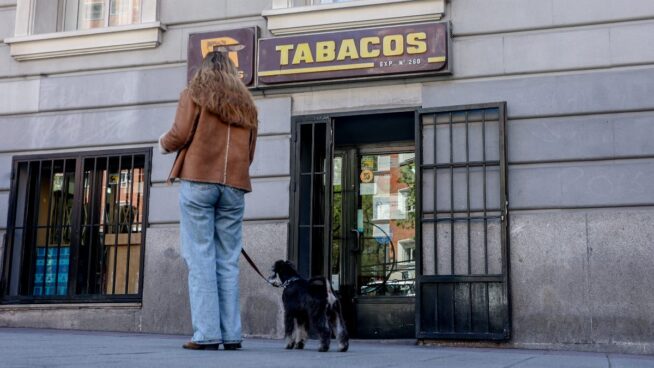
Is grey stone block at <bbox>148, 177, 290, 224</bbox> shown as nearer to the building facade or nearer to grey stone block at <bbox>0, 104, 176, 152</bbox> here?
the building facade

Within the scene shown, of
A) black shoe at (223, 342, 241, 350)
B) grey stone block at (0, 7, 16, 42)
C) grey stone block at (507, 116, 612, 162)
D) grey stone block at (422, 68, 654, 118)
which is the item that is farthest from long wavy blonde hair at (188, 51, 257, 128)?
grey stone block at (0, 7, 16, 42)

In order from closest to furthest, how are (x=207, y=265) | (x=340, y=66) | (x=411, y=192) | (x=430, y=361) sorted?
(x=430, y=361) < (x=207, y=265) < (x=340, y=66) < (x=411, y=192)

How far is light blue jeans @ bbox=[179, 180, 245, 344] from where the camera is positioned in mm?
5902

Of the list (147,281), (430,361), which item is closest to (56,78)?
(147,281)

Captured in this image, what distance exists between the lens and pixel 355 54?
31.0 ft

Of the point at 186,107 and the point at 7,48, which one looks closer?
the point at 186,107

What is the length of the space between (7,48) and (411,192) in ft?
19.2

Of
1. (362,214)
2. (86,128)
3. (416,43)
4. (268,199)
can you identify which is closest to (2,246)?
(86,128)

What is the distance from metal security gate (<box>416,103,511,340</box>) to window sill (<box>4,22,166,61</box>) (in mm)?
3721

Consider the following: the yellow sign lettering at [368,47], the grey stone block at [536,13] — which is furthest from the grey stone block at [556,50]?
the yellow sign lettering at [368,47]

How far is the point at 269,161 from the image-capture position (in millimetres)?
9844

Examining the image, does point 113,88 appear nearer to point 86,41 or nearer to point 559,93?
point 86,41

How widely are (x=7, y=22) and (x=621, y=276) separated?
28.3 ft

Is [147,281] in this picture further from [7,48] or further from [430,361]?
[430,361]
